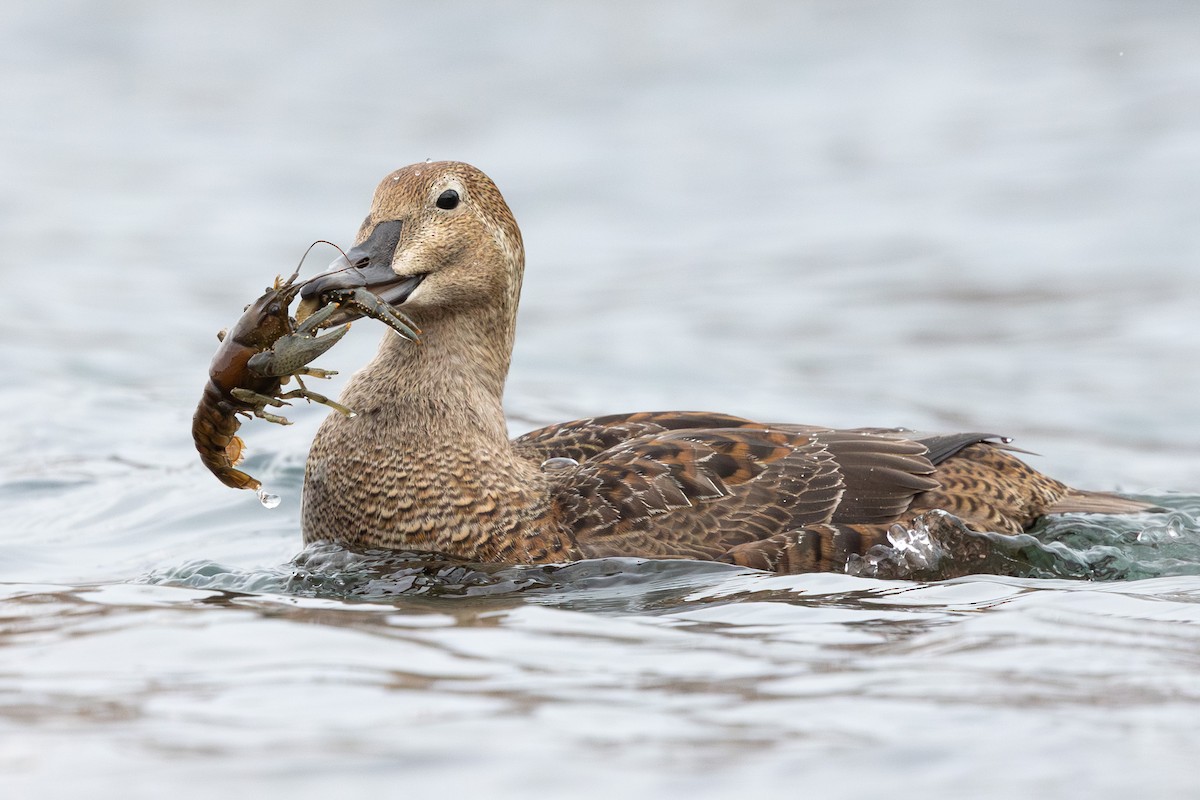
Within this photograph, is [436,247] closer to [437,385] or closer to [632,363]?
[437,385]

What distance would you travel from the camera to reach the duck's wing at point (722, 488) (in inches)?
266

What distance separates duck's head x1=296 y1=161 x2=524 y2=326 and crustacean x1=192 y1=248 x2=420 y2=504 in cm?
30

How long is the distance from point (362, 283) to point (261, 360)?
0.64 m

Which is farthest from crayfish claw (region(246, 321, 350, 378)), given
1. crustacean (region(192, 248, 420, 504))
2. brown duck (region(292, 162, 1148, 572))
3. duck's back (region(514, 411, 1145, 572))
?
duck's back (region(514, 411, 1145, 572))

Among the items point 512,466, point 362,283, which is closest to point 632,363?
point 512,466

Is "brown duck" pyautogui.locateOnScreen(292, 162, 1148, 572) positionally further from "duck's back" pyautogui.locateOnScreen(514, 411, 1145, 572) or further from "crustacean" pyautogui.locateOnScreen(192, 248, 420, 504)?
"crustacean" pyautogui.locateOnScreen(192, 248, 420, 504)

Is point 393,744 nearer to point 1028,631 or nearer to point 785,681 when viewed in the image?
point 785,681

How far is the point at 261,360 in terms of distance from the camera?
618 centimetres

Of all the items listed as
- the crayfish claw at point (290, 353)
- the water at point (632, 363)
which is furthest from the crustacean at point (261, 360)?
the water at point (632, 363)

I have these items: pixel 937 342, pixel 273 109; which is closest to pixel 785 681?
pixel 937 342

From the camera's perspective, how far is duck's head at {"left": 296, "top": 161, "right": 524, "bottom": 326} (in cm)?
682

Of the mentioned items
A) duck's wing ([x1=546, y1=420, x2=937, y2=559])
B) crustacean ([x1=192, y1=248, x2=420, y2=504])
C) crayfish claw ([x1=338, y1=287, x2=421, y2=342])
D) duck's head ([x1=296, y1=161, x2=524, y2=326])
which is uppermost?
duck's head ([x1=296, y1=161, x2=524, y2=326])

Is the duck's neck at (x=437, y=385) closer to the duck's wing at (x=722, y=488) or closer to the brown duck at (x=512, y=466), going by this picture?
the brown duck at (x=512, y=466)

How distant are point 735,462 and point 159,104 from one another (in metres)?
14.1
